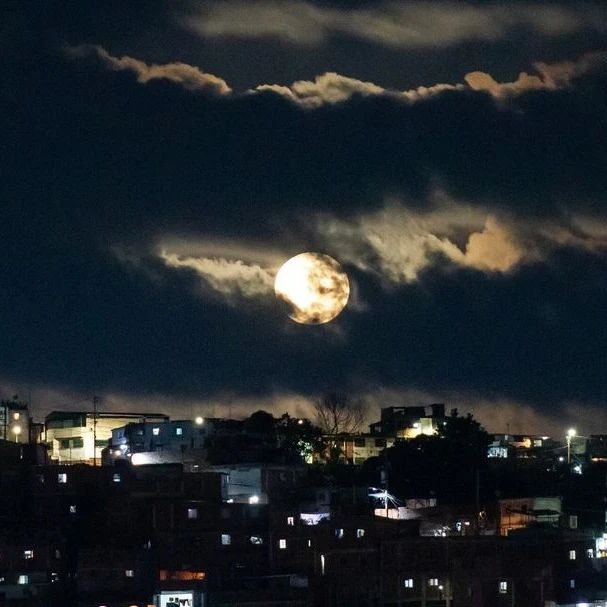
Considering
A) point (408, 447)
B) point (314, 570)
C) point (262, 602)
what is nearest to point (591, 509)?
point (408, 447)

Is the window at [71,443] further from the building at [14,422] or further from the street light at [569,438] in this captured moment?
the street light at [569,438]

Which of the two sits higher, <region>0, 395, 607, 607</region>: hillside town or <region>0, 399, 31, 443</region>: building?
<region>0, 399, 31, 443</region>: building

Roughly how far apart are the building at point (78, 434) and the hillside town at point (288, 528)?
3641mm

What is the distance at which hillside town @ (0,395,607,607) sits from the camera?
105ft

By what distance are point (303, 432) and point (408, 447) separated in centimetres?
416

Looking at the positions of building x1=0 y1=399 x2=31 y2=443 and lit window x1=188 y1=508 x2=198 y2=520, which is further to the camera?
building x1=0 y1=399 x2=31 y2=443

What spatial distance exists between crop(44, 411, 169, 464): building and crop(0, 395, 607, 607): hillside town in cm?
364

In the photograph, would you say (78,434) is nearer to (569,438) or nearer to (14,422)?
(14,422)

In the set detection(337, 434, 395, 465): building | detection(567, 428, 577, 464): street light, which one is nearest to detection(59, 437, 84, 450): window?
detection(337, 434, 395, 465): building

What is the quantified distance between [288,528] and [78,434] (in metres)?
17.2

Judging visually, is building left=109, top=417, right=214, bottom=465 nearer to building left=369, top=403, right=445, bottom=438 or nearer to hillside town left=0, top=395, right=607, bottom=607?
hillside town left=0, top=395, right=607, bottom=607

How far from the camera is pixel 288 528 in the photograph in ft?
111

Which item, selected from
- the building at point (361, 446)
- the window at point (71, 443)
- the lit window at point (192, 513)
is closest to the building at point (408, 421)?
the building at point (361, 446)

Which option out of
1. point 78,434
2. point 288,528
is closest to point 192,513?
point 288,528
